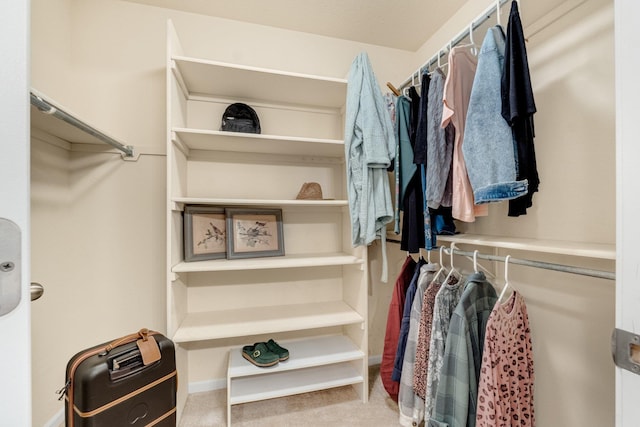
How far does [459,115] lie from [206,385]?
212cm

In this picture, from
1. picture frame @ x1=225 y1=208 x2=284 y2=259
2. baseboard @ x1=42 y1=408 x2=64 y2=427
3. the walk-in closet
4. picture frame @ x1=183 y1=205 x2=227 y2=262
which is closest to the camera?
the walk-in closet

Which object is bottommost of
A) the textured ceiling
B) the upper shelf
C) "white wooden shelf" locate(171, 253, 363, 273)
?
"white wooden shelf" locate(171, 253, 363, 273)

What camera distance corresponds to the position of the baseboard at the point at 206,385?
175 cm

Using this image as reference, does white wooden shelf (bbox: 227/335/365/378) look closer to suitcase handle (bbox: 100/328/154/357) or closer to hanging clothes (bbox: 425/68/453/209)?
suitcase handle (bbox: 100/328/154/357)

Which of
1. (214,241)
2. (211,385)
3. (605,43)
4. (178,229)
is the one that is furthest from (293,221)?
(605,43)

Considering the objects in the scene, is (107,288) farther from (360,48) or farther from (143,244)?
(360,48)

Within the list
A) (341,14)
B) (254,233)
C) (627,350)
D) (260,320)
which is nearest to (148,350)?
(260,320)

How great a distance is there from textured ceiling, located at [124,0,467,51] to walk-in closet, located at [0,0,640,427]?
0.01 metres

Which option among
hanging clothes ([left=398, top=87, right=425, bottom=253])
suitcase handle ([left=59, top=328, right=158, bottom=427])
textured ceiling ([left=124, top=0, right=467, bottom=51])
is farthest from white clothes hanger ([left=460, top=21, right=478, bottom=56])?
suitcase handle ([left=59, top=328, right=158, bottom=427])

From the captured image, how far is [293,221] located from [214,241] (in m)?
0.54

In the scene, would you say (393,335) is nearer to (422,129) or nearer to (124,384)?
(422,129)

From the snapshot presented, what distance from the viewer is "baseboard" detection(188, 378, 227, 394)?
175 cm

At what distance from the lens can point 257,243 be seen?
178cm

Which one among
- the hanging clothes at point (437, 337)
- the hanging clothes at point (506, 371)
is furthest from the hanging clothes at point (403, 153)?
the hanging clothes at point (506, 371)
